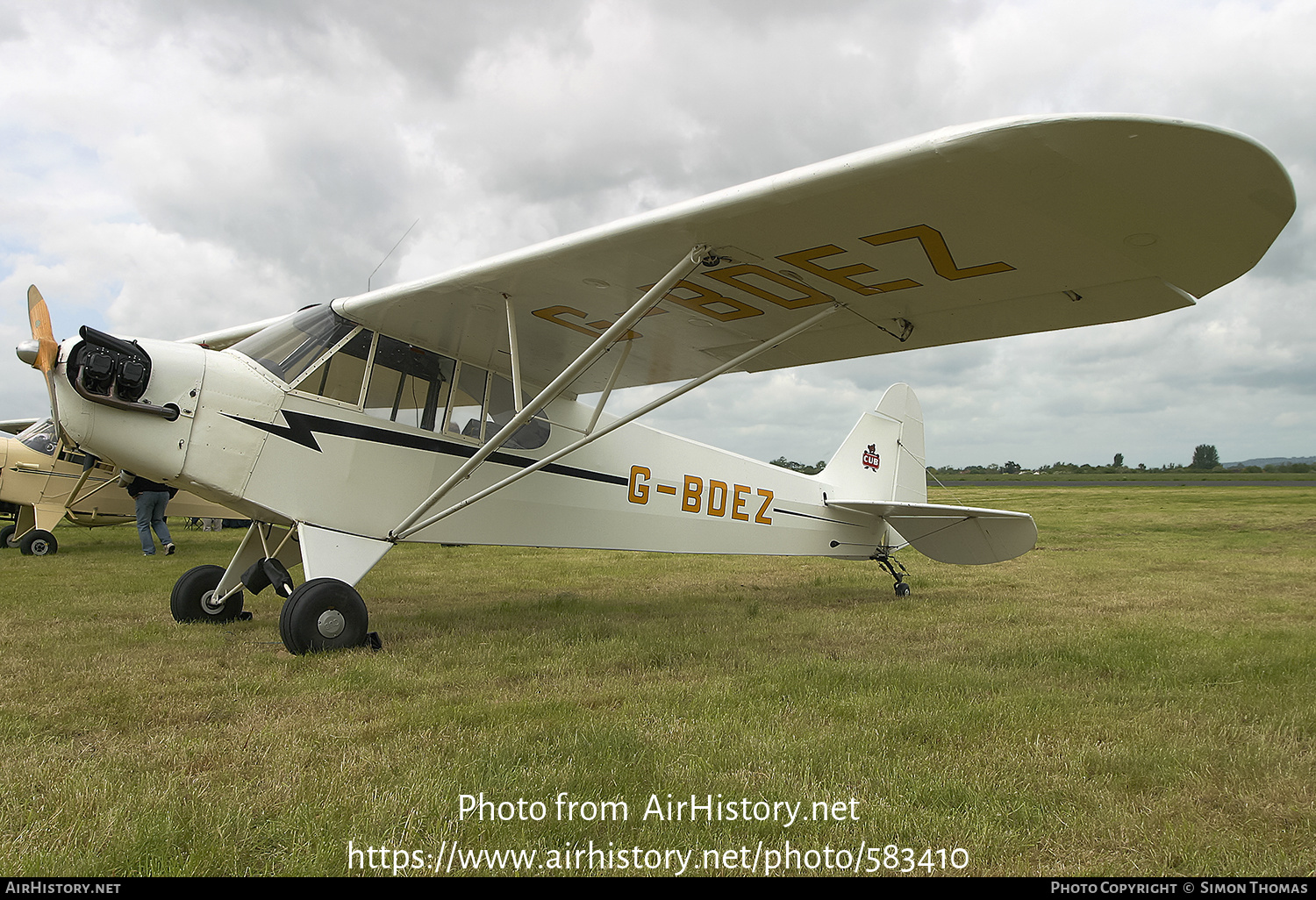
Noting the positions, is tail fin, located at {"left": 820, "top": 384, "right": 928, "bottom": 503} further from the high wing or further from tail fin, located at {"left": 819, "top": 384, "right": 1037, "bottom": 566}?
the high wing

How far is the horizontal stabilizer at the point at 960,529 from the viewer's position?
7.16 meters

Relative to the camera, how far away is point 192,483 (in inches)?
173

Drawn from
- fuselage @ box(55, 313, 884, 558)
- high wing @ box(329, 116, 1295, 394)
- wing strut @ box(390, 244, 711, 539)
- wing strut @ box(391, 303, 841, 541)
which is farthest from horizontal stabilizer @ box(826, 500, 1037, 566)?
wing strut @ box(390, 244, 711, 539)

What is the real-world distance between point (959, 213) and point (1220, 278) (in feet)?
5.00

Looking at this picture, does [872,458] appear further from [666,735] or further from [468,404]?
[666,735]

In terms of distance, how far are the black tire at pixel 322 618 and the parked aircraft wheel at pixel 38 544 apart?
32.7ft

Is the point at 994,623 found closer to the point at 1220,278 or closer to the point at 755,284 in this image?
the point at 1220,278

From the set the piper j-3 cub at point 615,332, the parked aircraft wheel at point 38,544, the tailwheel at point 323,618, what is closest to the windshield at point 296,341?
the piper j-3 cub at point 615,332

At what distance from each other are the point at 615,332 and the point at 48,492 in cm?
1255

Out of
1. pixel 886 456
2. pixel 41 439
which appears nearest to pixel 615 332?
pixel 886 456

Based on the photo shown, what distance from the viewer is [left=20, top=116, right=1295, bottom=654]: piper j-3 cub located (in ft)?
10.2

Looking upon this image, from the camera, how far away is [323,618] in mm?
4215

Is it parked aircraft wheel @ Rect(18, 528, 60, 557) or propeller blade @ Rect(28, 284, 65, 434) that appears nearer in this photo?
propeller blade @ Rect(28, 284, 65, 434)

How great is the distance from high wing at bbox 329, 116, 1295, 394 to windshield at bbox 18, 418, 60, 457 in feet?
35.1
